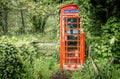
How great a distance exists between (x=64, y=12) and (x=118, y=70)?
4.04m

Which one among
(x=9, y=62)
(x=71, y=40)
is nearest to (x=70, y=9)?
(x=71, y=40)

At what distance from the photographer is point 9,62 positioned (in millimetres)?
6742

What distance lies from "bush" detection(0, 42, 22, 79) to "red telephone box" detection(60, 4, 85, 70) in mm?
3799

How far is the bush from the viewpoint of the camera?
6.61m

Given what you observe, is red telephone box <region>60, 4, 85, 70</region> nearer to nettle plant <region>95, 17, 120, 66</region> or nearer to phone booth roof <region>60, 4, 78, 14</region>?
phone booth roof <region>60, 4, 78, 14</region>

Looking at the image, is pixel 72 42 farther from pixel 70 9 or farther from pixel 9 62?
pixel 9 62

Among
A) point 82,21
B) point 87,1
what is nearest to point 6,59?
point 87,1

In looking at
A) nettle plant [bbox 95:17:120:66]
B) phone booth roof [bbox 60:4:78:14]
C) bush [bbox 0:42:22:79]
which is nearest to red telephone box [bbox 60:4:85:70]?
phone booth roof [bbox 60:4:78:14]

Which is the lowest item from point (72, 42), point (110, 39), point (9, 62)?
point (72, 42)

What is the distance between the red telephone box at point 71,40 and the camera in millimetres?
10633

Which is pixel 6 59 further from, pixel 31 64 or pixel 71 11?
pixel 71 11

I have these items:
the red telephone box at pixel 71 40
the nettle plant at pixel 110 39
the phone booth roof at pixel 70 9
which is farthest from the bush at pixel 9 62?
the phone booth roof at pixel 70 9

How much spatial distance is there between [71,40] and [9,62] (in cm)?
444

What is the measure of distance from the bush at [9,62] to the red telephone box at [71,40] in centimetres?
380
